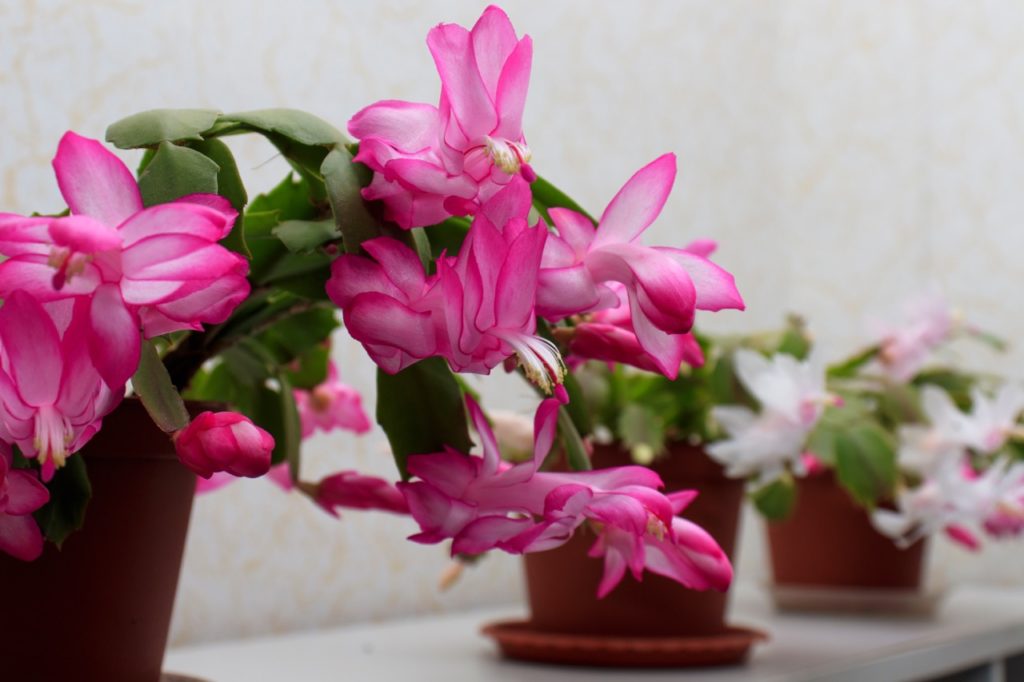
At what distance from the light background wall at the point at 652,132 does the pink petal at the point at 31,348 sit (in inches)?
21.5

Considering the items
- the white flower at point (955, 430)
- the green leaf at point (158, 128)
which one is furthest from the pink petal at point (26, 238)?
the white flower at point (955, 430)

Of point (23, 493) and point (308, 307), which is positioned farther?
point (308, 307)

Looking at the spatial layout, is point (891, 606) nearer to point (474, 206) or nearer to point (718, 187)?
point (718, 187)

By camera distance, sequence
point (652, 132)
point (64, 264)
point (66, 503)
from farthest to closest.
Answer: point (652, 132) → point (66, 503) → point (64, 264)

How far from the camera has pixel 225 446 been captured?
415 millimetres

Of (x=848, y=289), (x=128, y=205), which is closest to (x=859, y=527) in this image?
(x=848, y=289)

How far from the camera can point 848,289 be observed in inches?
80.1

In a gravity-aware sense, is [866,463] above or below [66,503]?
above

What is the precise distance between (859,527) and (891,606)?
9cm

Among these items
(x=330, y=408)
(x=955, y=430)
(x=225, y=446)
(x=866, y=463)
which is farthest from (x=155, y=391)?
(x=955, y=430)

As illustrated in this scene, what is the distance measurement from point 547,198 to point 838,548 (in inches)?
36.1

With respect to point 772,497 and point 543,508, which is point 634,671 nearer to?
point 772,497

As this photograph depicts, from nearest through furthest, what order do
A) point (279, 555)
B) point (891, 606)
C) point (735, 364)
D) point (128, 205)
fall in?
point (128, 205) → point (735, 364) → point (279, 555) → point (891, 606)

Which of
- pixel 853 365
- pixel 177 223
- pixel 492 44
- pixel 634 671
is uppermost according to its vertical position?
pixel 853 365
